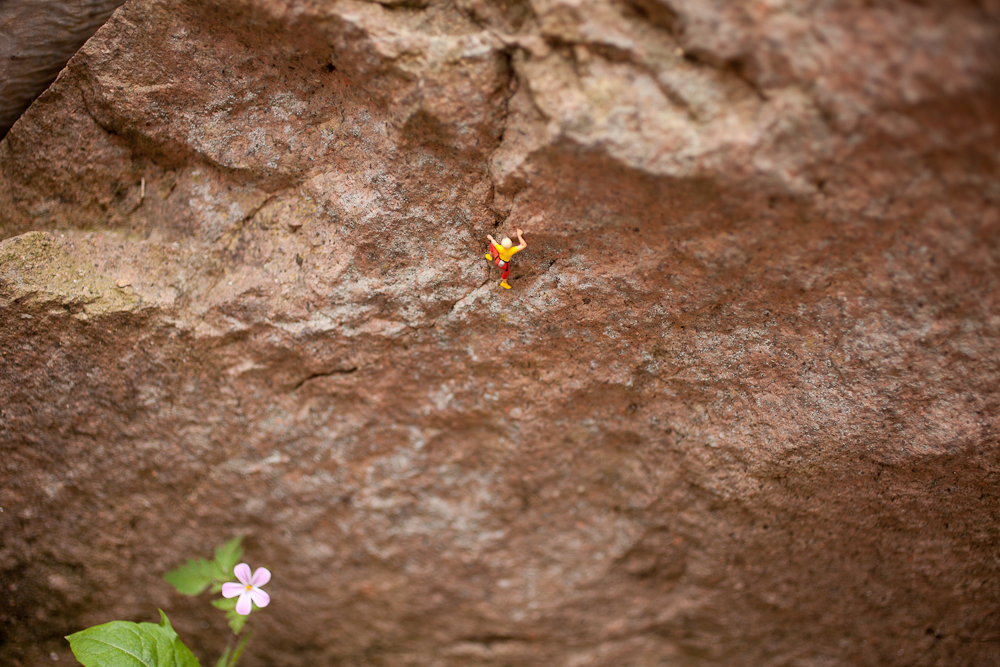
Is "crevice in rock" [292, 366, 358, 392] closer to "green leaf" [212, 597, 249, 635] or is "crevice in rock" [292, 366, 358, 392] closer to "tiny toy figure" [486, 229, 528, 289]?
"tiny toy figure" [486, 229, 528, 289]

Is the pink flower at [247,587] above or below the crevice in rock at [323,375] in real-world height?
below

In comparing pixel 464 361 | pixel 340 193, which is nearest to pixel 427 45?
pixel 340 193

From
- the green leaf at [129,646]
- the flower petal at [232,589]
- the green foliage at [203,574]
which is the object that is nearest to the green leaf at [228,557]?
the green foliage at [203,574]

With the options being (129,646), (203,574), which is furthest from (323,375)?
(129,646)

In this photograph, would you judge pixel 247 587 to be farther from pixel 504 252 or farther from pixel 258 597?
pixel 504 252

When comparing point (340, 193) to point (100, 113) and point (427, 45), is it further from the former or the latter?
point (100, 113)

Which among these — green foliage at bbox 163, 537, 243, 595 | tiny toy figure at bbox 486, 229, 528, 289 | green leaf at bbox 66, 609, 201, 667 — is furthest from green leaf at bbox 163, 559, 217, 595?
tiny toy figure at bbox 486, 229, 528, 289

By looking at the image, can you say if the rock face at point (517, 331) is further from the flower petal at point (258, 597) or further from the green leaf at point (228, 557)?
the flower petal at point (258, 597)
